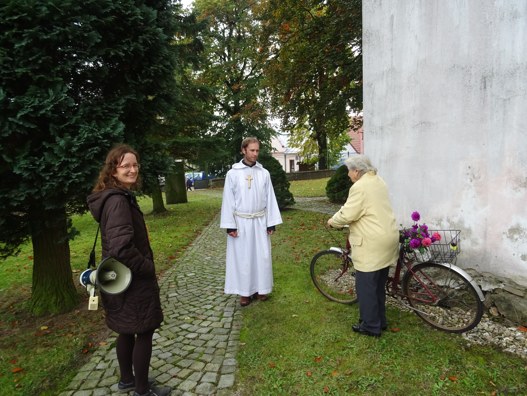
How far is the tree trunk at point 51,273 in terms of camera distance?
4.29 m

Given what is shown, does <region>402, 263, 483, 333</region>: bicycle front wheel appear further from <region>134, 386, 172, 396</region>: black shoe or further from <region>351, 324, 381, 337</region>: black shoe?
<region>134, 386, 172, 396</region>: black shoe

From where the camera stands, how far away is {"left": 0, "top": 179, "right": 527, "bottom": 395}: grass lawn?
2.84 metres

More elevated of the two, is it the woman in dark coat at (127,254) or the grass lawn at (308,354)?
the woman in dark coat at (127,254)

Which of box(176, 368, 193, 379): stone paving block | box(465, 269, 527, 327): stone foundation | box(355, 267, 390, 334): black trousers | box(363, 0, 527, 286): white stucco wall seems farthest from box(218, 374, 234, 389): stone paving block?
box(363, 0, 527, 286): white stucco wall

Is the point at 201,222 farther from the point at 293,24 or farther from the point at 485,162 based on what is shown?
the point at 485,162

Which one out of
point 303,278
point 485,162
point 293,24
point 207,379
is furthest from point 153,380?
point 293,24

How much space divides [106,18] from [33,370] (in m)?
3.50

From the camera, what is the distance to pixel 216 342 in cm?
370

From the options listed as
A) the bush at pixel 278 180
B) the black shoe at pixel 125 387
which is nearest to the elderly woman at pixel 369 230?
the black shoe at pixel 125 387

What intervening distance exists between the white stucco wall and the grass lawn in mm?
1248

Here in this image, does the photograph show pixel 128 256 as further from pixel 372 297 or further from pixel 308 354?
pixel 372 297

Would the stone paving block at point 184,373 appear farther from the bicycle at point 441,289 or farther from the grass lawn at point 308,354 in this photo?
the bicycle at point 441,289

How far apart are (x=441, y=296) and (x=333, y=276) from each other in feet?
5.16

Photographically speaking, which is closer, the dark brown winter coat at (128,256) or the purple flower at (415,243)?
the dark brown winter coat at (128,256)
